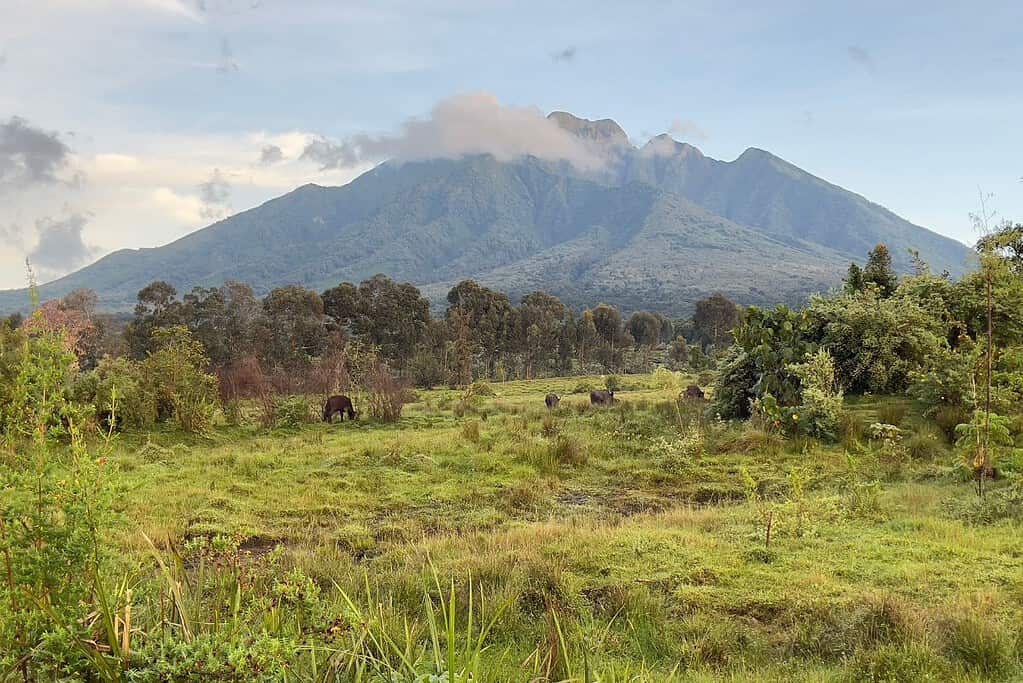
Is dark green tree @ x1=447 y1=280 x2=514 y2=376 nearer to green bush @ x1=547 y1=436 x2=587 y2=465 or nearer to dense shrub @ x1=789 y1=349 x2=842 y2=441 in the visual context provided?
green bush @ x1=547 y1=436 x2=587 y2=465

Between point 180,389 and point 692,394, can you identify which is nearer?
point 180,389

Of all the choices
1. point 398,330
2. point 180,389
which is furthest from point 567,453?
point 398,330

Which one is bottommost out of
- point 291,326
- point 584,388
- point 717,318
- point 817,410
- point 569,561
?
point 584,388

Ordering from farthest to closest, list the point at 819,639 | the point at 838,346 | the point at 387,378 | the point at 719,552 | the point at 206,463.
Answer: the point at 387,378
the point at 838,346
the point at 206,463
the point at 719,552
the point at 819,639

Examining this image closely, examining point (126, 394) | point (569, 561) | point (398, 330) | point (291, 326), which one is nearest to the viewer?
point (569, 561)

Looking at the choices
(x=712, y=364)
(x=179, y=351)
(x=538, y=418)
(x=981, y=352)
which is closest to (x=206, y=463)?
(x=179, y=351)

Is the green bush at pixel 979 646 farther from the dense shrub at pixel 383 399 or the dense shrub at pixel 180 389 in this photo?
the dense shrub at pixel 383 399

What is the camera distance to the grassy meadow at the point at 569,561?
2.99 m

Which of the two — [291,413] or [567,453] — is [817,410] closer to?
[567,453]

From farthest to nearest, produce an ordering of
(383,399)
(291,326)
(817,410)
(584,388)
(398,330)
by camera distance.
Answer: (398,330)
(291,326)
(584,388)
(383,399)
(817,410)

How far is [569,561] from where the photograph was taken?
235 inches

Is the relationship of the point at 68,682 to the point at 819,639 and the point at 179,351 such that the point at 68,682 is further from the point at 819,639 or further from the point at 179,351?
the point at 179,351

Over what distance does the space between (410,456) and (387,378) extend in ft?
26.6

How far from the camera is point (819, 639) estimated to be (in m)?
4.52
